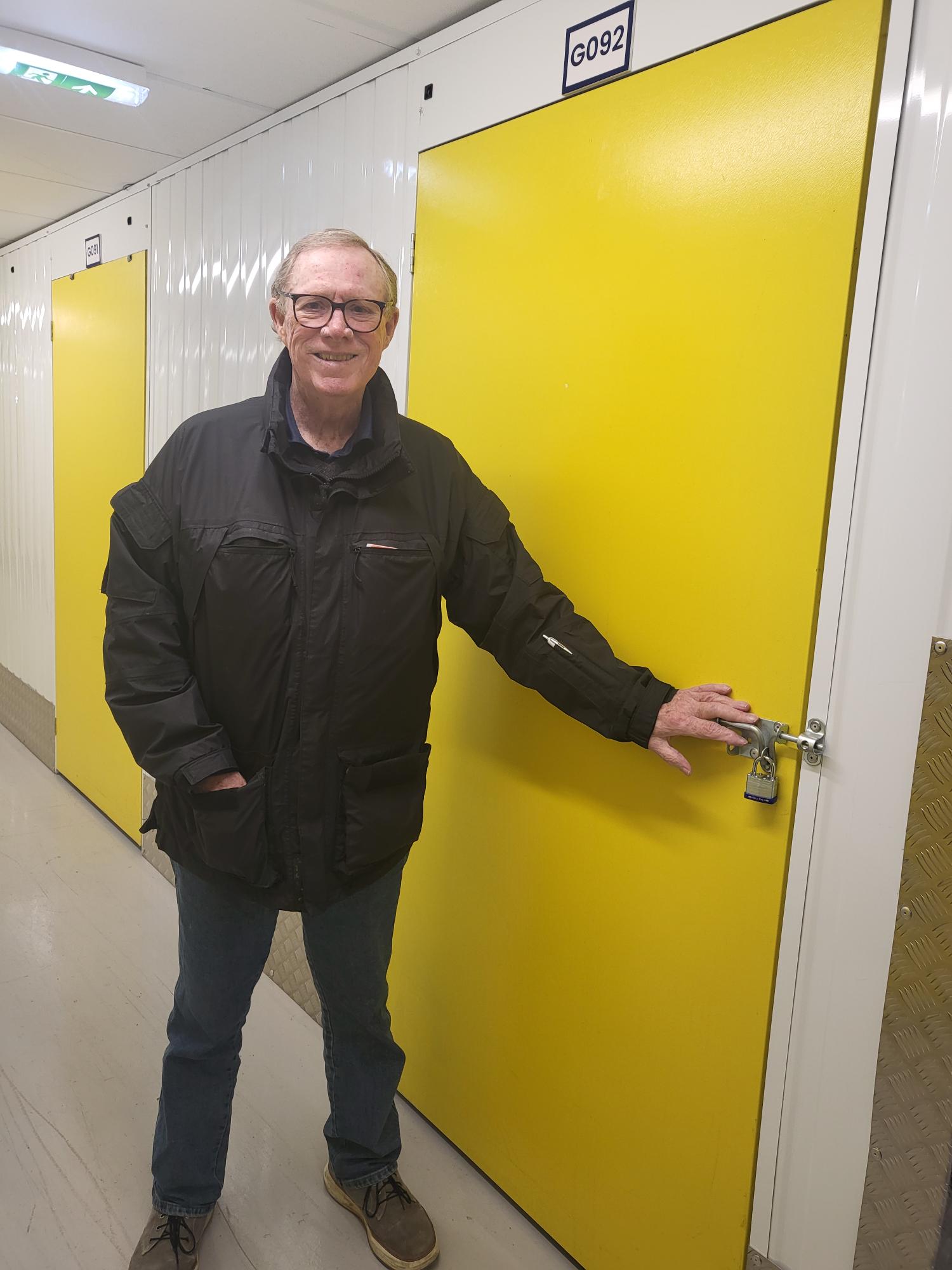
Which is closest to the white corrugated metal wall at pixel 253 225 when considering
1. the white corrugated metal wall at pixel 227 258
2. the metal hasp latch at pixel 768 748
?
the white corrugated metal wall at pixel 227 258

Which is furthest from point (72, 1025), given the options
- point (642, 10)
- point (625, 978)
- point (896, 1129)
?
point (642, 10)

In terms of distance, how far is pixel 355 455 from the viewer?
1.73 metres

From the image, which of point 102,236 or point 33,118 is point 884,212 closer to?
point 33,118

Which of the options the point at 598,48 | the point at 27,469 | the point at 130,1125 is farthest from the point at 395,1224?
the point at 27,469

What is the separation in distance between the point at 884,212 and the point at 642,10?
642mm

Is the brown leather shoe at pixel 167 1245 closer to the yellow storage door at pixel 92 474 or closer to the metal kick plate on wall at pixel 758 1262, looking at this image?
the metal kick plate on wall at pixel 758 1262

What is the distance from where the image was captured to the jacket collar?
Answer: 168 centimetres

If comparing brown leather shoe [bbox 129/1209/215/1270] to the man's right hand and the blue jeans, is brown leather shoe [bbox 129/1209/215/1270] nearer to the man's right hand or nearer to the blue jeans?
the blue jeans

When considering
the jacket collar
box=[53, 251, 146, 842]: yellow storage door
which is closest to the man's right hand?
the jacket collar

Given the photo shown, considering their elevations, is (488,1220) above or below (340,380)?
below

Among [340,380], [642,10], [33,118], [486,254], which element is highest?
[33,118]

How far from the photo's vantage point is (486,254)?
2.03m

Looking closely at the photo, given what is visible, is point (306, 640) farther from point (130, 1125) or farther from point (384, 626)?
point (130, 1125)

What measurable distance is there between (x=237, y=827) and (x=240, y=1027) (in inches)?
20.2
